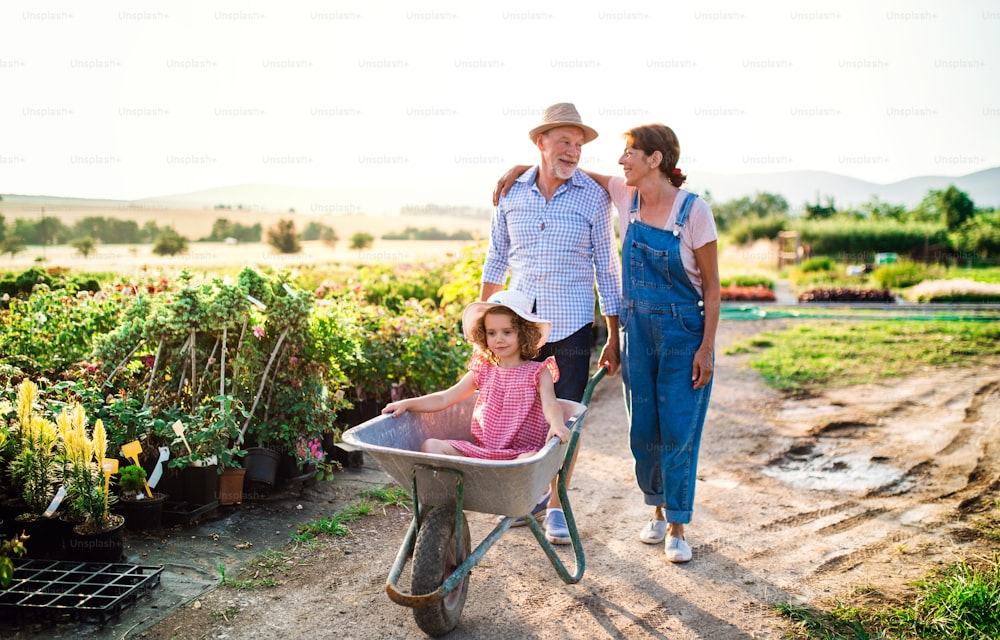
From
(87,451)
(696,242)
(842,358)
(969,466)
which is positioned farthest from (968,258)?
(87,451)

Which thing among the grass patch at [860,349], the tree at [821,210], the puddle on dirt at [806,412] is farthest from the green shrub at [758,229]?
the puddle on dirt at [806,412]

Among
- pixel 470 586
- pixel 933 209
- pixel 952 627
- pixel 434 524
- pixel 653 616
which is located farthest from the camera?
pixel 933 209

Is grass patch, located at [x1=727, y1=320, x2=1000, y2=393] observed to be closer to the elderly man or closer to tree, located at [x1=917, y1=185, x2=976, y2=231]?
the elderly man

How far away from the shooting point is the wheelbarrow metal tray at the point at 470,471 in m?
2.39

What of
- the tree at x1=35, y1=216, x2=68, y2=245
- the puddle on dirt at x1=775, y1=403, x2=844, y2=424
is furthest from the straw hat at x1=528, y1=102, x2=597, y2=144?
the tree at x1=35, y1=216, x2=68, y2=245

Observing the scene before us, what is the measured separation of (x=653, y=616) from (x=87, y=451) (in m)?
2.30

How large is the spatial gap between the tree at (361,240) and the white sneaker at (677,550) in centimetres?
1982

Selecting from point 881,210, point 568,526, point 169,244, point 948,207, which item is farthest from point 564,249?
point 881,210

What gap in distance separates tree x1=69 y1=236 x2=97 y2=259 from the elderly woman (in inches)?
512

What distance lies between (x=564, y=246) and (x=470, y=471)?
136 centimetres

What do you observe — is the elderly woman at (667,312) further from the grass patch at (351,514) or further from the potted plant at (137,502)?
the potted plant at (137,502)

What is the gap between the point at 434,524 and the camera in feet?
8.34

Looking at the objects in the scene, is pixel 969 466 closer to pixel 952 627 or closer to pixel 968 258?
pixel 952 627

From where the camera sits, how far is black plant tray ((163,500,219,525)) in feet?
11.8
